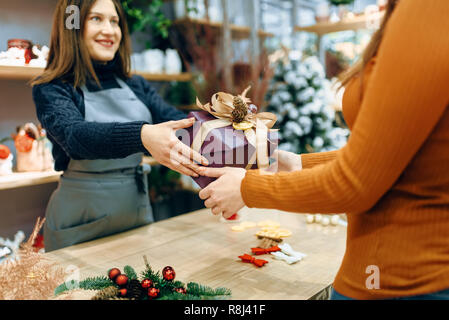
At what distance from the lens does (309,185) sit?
2.21 ft

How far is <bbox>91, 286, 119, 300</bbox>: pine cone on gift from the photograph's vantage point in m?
0.81

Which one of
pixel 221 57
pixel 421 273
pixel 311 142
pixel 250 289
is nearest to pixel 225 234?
pixel 250 289

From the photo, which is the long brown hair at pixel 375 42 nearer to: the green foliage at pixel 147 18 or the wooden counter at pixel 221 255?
the wooden counter at pixel 221 255

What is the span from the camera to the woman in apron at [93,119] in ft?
3.81

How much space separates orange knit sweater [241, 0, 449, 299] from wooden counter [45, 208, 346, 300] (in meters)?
0.21

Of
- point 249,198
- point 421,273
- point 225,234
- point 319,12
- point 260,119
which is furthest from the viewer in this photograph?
point 319,12

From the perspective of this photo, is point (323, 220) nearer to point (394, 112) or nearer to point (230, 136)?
point (230, 136)

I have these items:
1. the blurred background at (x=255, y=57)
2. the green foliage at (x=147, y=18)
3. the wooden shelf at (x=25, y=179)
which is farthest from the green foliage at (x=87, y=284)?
the green foliage at (x=147, y=18)

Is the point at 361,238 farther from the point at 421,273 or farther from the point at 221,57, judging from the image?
the point at 221,57

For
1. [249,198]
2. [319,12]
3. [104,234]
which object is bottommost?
[104,234]

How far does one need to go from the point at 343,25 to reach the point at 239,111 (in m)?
2.68

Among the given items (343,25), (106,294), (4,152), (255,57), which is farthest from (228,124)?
(343,25)

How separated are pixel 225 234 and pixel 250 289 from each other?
0.40m

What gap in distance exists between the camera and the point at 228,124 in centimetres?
96
